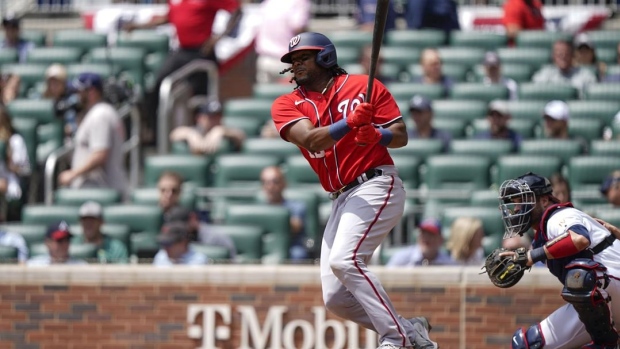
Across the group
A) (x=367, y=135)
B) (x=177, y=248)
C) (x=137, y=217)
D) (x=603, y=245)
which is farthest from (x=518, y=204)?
(x=137, y=217)

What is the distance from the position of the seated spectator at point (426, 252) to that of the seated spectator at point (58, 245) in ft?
8.44

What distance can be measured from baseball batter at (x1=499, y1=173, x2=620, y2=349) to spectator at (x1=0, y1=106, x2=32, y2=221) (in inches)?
246

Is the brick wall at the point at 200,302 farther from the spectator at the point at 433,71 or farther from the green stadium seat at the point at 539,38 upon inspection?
the green stadium seat at the point at 539,38

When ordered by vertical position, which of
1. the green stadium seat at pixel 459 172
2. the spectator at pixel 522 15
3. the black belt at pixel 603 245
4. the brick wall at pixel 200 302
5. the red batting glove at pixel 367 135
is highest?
the spectator at pixel 522 15

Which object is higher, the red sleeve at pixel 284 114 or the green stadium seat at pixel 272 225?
the red sleeve at pixel 284 114

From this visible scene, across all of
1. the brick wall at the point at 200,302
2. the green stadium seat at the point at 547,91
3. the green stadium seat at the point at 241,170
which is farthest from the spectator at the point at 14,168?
the green stadium seat at the point at 547,91

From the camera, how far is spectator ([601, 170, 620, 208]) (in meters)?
10.3

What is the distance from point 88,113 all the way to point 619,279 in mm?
6362

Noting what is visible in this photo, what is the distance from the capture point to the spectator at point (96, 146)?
39.1 ft

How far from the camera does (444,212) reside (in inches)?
424

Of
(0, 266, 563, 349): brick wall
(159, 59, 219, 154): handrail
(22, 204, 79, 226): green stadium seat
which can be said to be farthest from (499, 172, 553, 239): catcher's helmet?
(159, 59, 219, 154): handrail

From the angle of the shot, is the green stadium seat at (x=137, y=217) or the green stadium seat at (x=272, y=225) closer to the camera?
the green stadium seat at (x=272, y=225)

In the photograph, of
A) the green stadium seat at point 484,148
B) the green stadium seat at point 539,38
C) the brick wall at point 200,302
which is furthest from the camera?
the green stadium seat at point 539,38

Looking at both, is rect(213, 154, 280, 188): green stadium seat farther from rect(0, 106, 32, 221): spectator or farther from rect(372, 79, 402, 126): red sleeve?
rect(372, 79, 402, 126): red sleeve
